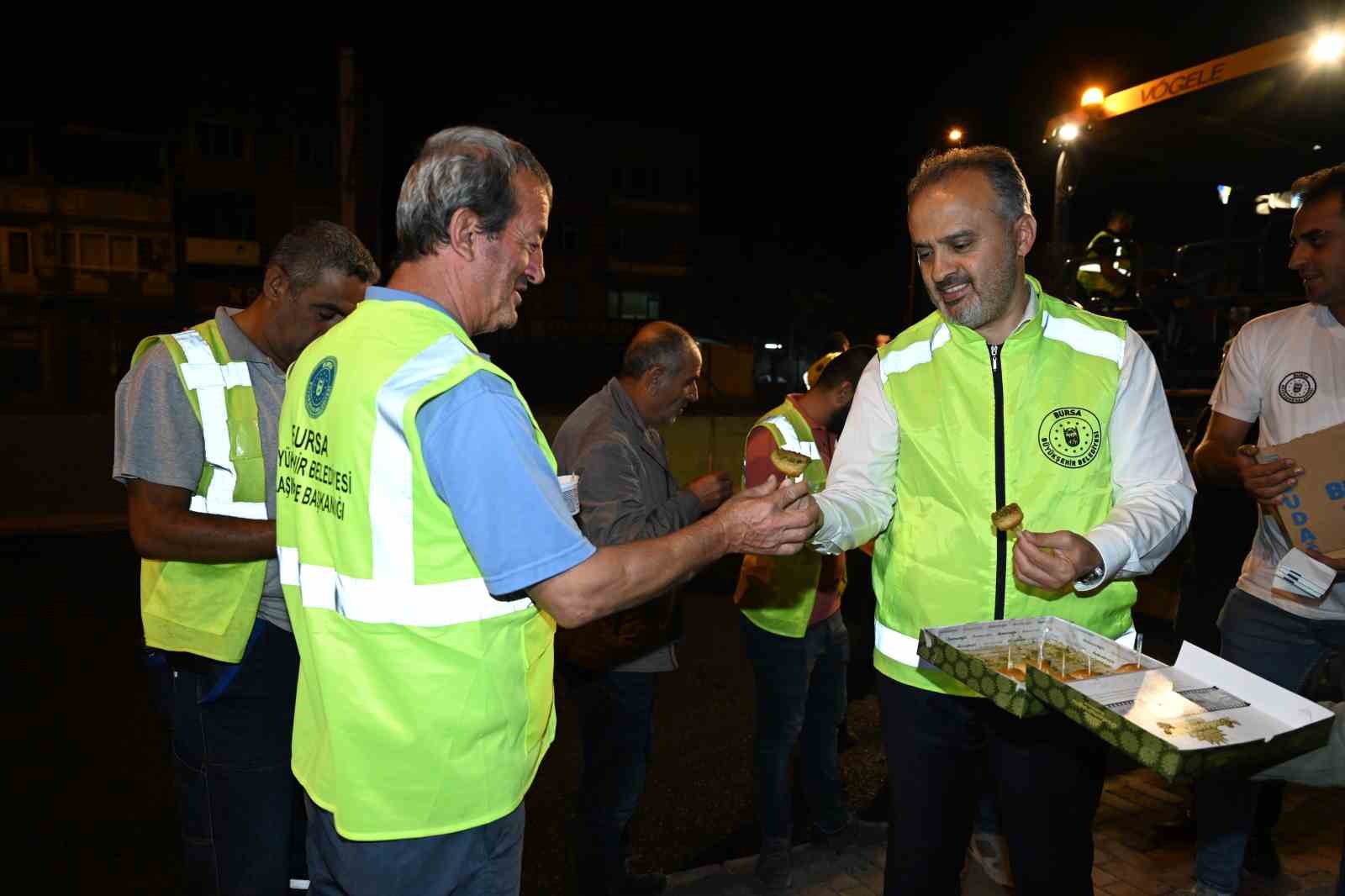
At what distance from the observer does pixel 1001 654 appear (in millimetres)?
2074

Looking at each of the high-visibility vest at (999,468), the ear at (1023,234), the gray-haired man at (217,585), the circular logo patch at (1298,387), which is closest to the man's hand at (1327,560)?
the circular logo patch at (1298,387)

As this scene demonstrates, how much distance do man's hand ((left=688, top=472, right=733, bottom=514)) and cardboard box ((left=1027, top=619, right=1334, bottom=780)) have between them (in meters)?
1.92

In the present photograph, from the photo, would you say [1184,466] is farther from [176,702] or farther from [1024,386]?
[176,702]

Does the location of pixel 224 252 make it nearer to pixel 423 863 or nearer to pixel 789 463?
pixel 789 463

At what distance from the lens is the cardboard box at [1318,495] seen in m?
2.98

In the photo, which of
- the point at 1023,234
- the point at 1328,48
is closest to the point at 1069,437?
the point at 1023,234

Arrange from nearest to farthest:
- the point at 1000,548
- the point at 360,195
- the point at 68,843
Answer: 1. the point at 1000,548
2. the point at 68,843
3. the point at 360,195

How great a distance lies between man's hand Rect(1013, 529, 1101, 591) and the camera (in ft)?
6.83

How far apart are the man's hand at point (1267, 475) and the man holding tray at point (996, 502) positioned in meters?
1.00

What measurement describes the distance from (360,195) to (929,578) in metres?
14.4

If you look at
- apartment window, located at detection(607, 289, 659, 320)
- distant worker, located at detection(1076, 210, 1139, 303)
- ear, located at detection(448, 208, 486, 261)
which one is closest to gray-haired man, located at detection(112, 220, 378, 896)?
ear, located at detection(448, 208, 486, 261)

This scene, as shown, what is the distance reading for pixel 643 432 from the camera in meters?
3.64

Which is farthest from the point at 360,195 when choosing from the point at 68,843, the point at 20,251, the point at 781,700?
the point at 20,251

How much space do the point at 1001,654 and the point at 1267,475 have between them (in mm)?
1725
